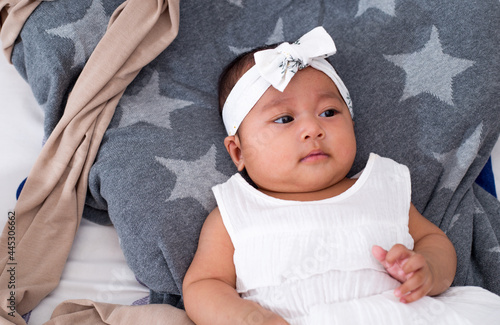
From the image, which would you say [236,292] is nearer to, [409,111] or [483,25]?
[409,111]

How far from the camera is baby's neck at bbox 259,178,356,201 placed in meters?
1.26

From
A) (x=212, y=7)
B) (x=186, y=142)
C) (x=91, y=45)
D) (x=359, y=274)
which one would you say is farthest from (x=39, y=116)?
(x=359, y=274)

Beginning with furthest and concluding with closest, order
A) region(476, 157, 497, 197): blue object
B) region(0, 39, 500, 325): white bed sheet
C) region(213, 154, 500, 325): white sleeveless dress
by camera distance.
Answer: region(476, 157, 497, 197): blue object → region(0, 39, 500, 325): white bed sheet → region(213, 154, 500, 325): white sleeveless dress

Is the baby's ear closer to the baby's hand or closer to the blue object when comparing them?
the baby's hand

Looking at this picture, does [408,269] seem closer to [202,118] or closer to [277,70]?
[277,70]

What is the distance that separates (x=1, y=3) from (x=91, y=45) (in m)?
0.28

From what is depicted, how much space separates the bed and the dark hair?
0.10 m

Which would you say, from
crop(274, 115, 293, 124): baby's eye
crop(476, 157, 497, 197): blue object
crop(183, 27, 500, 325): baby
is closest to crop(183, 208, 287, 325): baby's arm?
crop(183, 27, 500, 325): baby

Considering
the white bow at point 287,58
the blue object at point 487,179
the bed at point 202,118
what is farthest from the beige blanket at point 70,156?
the blue object at point 487,179

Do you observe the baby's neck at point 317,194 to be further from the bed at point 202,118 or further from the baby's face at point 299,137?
the bed at point 202,118

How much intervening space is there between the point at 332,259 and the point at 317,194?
197mm

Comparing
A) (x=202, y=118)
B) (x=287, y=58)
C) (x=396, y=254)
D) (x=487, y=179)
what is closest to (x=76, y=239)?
(x=202, y=118)

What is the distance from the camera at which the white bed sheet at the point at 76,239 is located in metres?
1.31

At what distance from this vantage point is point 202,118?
149cm
